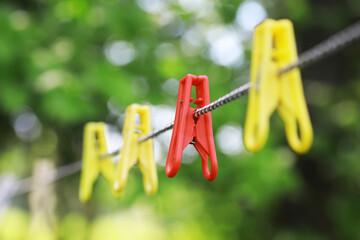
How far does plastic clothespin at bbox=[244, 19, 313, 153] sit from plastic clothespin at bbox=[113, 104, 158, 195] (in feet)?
1.25

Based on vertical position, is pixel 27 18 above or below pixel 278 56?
above

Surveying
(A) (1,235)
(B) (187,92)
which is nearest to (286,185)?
(B) (187,92)

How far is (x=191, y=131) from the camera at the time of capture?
70 centimetres

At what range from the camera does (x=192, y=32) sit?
2.77 metres

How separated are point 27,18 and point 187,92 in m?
1.77

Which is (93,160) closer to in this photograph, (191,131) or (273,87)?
(191,131)

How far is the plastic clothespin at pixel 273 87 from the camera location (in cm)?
53

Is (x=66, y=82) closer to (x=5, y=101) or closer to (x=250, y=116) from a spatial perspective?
(x=5, y=101)

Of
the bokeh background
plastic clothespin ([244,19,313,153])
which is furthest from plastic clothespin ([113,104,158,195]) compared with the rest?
the bokeh background

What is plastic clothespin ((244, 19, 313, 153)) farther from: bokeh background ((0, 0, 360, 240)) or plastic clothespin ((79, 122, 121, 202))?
bokeh background ((0, 0, 360, 240))

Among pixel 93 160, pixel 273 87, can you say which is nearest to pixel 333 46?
pixel 273 87

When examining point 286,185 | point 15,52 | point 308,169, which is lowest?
point 308,169

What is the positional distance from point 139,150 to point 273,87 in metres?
0.44

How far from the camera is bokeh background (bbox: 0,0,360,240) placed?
196cm
